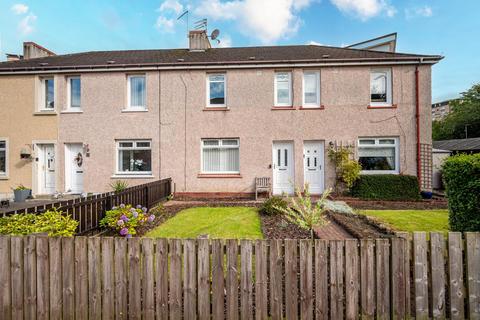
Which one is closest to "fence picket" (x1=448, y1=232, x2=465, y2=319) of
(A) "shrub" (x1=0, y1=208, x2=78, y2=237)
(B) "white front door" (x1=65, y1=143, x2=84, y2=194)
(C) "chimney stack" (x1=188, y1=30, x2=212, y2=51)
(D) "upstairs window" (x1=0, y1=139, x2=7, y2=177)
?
(A) "shrub" (x1=0, y1=208, x2=78, y2=237)

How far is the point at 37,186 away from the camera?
1251 cm

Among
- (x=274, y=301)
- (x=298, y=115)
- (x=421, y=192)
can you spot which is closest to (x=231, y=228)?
(x=274, y=301)

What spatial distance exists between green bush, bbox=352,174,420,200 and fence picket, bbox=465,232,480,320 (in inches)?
345

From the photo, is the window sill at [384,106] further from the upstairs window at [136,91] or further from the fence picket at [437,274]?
the upstairs window at [136,91]

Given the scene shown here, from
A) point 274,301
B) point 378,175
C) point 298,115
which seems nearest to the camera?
point 274,301

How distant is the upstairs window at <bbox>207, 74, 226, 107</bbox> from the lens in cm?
1240

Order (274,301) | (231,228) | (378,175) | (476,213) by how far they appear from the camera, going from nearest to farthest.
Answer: (274,301), (476,213), (231,228), (378,175)

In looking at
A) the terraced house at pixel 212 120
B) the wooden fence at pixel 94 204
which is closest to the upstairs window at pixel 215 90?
the terraced house at pixel 212 120

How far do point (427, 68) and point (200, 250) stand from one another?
13612 millimetres

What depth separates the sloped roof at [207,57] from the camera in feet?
39.0

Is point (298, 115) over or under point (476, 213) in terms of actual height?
over

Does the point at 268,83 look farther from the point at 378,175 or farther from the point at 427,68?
the point at 427,68

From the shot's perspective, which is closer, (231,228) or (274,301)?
(274,301)

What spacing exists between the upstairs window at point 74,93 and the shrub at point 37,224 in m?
10.2
